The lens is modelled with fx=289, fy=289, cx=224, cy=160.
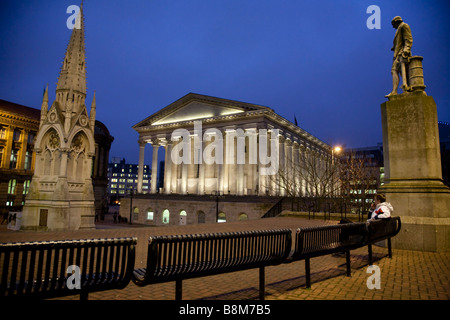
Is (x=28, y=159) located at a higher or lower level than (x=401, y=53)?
higher

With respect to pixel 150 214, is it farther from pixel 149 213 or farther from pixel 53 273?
pixel 53 273

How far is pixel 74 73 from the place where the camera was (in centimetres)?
1645

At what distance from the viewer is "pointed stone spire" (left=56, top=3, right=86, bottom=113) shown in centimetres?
1616

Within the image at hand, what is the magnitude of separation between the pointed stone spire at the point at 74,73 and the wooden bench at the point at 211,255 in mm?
14788

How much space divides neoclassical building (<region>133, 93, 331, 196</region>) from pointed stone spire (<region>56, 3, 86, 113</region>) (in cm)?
2699

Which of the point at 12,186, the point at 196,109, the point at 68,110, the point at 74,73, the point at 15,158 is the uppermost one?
the point at 196,109

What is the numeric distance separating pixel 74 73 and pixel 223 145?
102 feet

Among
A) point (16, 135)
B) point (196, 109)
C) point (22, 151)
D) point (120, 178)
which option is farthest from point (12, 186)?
point (120, 178)

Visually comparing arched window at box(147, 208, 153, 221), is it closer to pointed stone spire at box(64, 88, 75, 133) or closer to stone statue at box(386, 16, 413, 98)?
pointed stone spire at box(64, 88, 75, 133)

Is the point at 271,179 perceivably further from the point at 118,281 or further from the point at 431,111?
the point at 118,281

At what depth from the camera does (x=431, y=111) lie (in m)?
9.39
